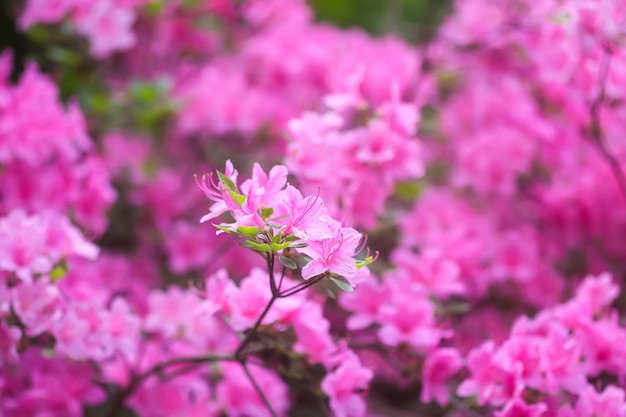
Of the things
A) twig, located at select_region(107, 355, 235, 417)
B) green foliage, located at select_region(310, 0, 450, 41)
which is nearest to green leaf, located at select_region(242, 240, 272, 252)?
twig, located at select_region(107, 355, 235, 417)

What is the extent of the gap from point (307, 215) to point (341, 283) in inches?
3.5

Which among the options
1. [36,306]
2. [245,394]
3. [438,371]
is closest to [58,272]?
[36,306]

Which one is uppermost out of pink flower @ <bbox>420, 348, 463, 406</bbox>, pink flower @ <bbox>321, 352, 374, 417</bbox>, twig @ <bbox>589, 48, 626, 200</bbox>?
twig @ <bbox>589, 48, 626, 200</bbox>

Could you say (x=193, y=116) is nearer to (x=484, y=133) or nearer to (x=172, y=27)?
(x=172, y=27)

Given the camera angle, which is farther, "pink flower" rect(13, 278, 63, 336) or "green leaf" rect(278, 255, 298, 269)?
"pink flower" rect(13, 278, 63, 336)

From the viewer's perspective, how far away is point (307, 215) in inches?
30.0

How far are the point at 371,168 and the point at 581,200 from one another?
0.59 metres

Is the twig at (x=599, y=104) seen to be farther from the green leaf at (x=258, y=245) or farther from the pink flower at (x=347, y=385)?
the green leaf at (x=258, y=245)

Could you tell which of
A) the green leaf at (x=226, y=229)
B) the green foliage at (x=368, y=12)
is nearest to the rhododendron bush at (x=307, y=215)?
the green leaf at (x=226, y=229)

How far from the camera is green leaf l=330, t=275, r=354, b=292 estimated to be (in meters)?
0.78

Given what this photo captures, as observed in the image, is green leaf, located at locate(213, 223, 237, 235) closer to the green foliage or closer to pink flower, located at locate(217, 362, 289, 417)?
pink flower, located at locate(217, 362, 289, 417)

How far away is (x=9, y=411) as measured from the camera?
1.06m

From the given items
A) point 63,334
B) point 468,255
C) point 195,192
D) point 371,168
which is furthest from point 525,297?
point 63,334

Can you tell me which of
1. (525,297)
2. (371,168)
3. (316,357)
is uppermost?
(371,168)
